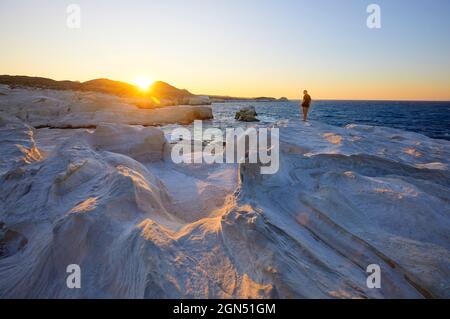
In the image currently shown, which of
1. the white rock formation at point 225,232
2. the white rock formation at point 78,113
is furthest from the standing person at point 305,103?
the white rock formation at point 78,113

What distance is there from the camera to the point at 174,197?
4730 mm

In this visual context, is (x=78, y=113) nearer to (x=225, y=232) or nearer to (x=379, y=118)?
(x=225, y=232)

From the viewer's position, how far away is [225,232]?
2.70 meters

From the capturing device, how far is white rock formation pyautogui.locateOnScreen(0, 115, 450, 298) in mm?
2207

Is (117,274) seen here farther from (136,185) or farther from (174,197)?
(174,197)

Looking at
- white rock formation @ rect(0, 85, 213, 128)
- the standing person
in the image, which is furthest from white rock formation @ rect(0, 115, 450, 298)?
white rock formation @ rect(0, 85, 213, 128)

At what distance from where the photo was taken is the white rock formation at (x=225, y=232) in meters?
2.21

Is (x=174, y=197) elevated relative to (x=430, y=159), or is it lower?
lower

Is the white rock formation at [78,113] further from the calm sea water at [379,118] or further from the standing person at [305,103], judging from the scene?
the standing person at [305,103]

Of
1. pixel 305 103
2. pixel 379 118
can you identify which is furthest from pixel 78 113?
pixel 379 118

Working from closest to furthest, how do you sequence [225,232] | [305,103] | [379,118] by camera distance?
[225,232] → [305,103] → [379,118]

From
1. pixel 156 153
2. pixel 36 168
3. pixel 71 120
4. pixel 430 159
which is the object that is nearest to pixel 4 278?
pixel 36 168

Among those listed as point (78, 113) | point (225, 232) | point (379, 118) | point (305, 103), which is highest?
point (379, 118)
